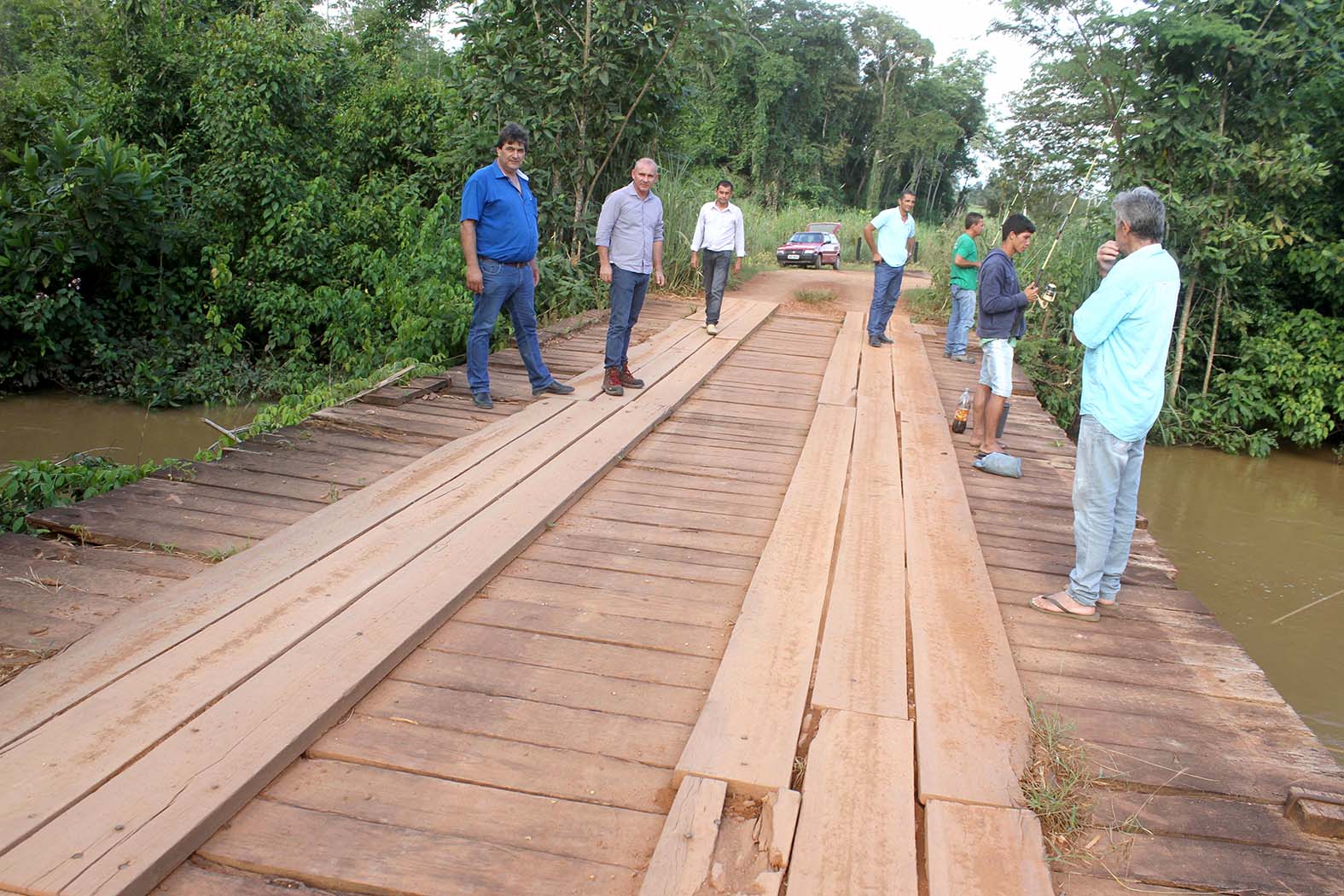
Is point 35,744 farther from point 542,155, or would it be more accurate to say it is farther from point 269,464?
point 542,155

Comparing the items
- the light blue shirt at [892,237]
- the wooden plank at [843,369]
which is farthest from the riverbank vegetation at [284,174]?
the light blue shirt at [892,237]

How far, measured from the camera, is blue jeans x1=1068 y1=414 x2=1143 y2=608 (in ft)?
12.2

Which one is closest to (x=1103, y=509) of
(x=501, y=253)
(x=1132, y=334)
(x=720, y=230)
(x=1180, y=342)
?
(x=1132, y=334)

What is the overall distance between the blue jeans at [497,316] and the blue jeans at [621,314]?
0.48 m

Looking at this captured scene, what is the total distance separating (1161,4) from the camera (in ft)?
38.4

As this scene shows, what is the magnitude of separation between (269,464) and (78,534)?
44.7 inches

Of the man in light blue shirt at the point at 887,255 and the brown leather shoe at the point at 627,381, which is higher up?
the man in light blue shirt at the point at 887,255

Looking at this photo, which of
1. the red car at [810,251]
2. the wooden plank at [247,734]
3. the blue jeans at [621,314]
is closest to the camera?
the wooden plank at [247,734]

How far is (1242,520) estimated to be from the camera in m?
10.4

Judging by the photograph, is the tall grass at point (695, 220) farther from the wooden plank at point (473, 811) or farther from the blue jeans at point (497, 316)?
the wooden plank at point (473, 811)

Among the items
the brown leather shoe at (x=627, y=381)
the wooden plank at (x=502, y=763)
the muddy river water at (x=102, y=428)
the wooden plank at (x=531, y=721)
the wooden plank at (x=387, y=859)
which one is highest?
the brown leather shoe at (x=627, y=381)

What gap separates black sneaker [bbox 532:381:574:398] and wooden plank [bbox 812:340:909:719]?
1977mm

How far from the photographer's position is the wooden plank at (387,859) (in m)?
2.04

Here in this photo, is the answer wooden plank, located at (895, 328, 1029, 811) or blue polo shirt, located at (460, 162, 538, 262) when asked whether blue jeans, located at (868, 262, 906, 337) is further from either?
wooden plank, located at (895, 328, 1029, 811)
